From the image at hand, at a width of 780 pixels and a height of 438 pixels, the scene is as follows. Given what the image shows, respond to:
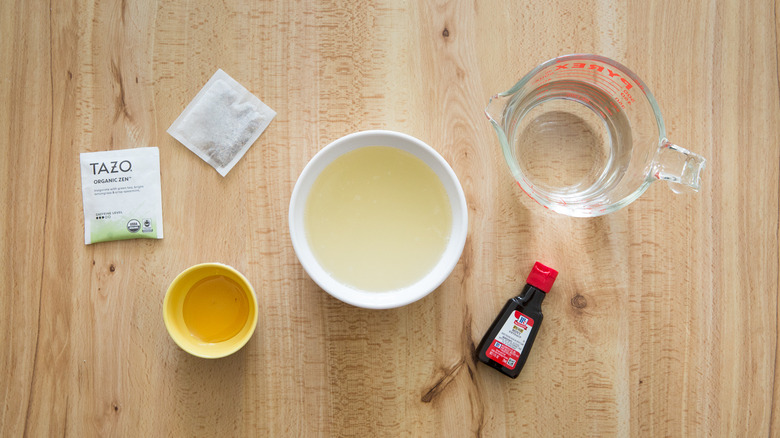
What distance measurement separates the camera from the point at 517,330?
0.82 meters

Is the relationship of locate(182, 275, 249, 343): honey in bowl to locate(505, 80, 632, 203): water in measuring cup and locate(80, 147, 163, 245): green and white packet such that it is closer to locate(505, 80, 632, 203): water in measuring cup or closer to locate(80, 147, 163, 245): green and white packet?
locate(80, 147, 163, 245): green and white packet

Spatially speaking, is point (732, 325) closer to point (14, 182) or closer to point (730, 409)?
point (730, 409)

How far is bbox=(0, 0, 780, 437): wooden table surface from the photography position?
0.83m

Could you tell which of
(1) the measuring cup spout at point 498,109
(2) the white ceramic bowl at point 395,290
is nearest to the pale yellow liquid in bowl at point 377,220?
(2) the white ceramic bowl at point 395,290

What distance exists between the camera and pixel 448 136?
844 mm

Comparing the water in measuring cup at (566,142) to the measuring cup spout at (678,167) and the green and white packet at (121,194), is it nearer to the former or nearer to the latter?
the measuring cup spout at (678,167)

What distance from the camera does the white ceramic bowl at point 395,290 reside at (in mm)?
754

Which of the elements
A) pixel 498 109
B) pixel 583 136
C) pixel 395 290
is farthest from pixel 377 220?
pixel 583 136

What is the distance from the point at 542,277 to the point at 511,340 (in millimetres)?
123

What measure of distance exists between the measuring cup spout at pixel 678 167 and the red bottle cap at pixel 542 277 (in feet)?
0.74

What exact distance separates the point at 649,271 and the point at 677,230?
90 millimetres

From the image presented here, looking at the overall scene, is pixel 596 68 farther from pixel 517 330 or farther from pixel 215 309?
pixel 215 309

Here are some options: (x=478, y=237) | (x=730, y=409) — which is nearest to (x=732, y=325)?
(x=730, y=409)

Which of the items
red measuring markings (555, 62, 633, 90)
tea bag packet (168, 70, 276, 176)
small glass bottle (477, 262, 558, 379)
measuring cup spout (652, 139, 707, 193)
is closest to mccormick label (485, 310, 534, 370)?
small glass bottle (477, 262, 558, 379)
